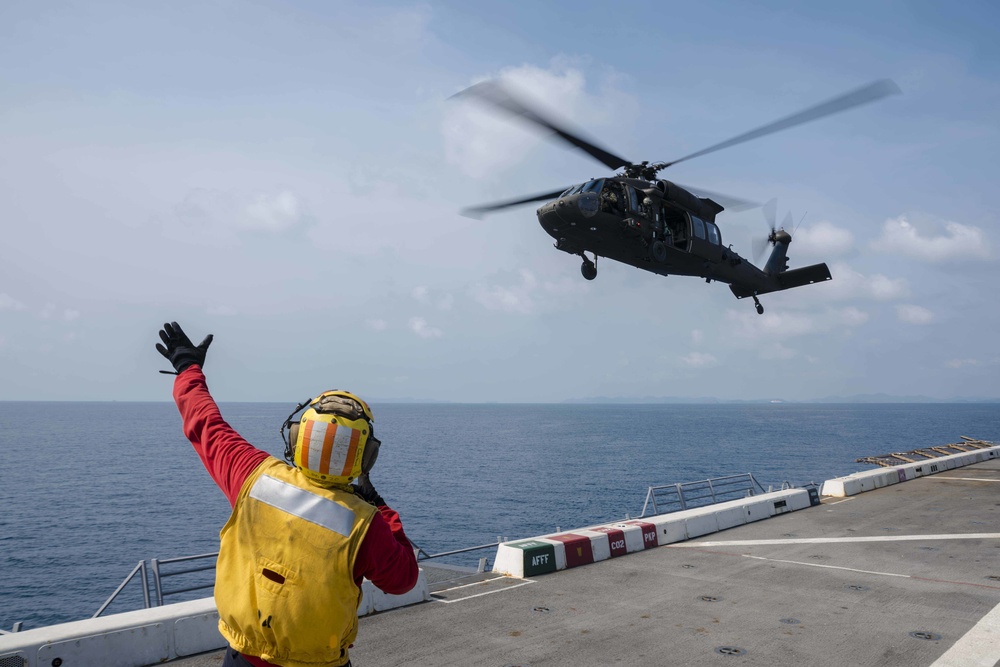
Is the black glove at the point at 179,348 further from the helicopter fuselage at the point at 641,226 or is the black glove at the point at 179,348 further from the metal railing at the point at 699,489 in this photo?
the helicopter fuselage at the point at 641,226

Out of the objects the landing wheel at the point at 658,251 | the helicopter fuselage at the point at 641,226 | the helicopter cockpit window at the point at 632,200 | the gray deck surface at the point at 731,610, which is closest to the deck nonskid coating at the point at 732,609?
the gray deck surface at the point at 731,610

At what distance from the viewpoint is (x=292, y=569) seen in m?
3.19

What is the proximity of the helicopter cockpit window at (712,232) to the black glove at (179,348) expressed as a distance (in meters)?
19.1

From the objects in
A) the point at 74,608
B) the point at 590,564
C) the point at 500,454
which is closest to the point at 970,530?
the point at 590,564

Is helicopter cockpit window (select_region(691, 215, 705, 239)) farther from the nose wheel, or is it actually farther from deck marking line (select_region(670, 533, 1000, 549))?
deck marking line (select_region(670, 533, 1000, 549))

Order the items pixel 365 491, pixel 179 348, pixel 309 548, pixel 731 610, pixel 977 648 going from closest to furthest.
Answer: pixel 309 548
pixel 365 491
pixel 179 348
pixel 977 648
pixel 731 610

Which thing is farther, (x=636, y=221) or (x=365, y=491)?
(x=636, y=221)

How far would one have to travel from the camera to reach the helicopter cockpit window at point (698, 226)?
807 inches

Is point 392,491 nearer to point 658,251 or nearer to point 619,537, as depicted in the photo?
point 658,251

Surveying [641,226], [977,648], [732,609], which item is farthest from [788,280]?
[977,648]

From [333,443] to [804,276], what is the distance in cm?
2406

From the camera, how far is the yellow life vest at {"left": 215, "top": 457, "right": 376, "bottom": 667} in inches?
125

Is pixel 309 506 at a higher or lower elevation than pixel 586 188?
lower

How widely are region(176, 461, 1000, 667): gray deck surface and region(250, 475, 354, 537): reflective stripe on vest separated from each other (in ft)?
20.9
